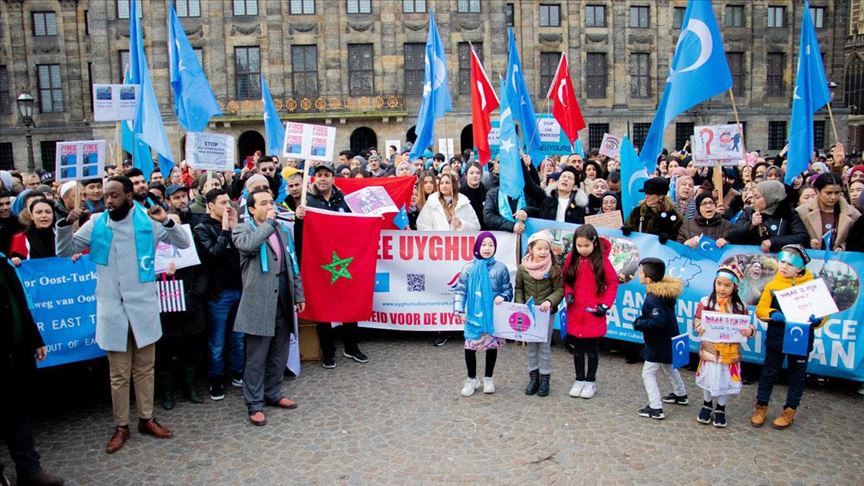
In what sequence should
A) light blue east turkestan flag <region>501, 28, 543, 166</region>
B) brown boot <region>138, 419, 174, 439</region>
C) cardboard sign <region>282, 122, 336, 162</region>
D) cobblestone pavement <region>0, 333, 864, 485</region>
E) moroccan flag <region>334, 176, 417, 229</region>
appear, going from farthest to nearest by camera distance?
light blue east turkestan flag <region>501, 28, 543, 166</region>
moroccan flag <region>334, 176, 417, 229</region>
cardboard sign <region>282, 122, 336, 162</region>
brown boot <region>138, 419, 174, 439</region>
cobblestone pavement <region>0, 333, 864, 485</region>

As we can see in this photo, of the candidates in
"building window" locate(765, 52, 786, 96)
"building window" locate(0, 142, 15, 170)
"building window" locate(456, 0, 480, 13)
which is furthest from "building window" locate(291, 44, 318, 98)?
"building window" locate(765, 52, 786, 96)

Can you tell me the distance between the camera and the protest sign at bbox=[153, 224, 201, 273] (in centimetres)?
588

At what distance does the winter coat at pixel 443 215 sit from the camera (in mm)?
8078

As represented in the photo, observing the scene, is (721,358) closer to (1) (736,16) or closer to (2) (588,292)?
(2) (588,292)

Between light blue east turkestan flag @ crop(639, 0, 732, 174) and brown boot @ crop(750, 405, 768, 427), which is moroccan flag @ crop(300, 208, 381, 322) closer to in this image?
light blue east turkestan flag @ crop(639, 0, 732, 174)

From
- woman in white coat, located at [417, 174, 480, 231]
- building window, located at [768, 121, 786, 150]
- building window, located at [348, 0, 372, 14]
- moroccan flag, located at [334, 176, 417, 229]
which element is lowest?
woman in white coat, located at [417, 174, 480, 231]

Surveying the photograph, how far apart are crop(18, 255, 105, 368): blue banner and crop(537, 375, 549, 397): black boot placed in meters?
4.15

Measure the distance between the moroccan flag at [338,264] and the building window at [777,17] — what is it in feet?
134

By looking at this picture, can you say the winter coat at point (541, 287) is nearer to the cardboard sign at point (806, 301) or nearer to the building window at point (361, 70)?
the cardboard sign at point (806, 301)

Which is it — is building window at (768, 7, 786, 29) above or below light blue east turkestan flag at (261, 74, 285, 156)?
above

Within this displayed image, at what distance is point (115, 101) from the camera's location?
26.8ft

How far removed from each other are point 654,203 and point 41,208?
20.6ft

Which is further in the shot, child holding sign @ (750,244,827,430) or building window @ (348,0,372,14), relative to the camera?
building window @ (348,0,372,14)

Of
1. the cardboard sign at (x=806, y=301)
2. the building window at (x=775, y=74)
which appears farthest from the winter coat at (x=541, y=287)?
the building window at (x=775, y=74)
